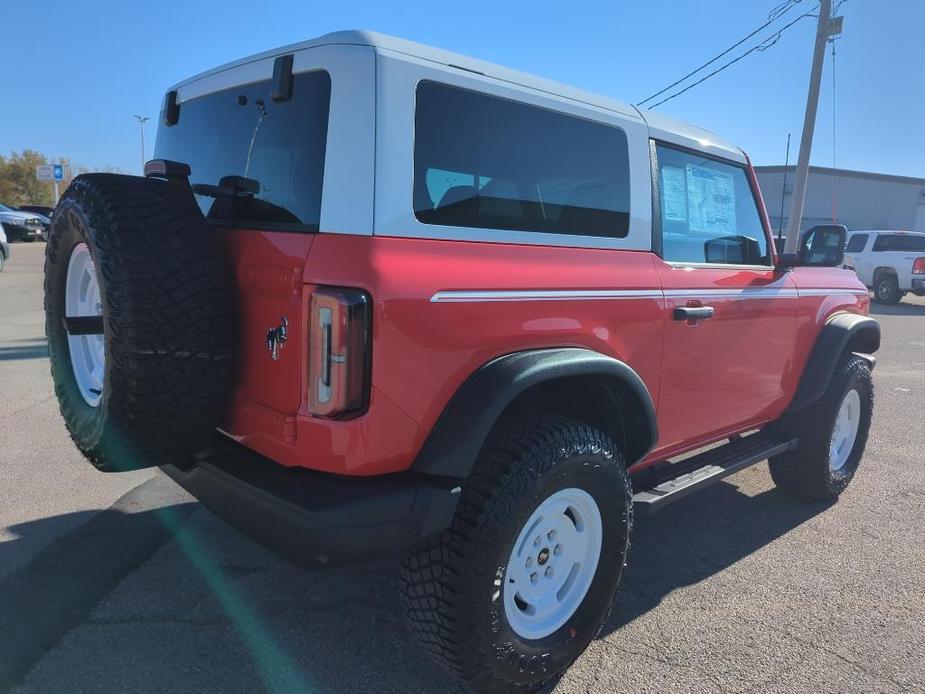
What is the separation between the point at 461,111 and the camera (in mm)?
2221

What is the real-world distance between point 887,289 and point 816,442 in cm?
1662

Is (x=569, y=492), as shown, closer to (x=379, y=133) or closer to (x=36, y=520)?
(x=379, y=133)

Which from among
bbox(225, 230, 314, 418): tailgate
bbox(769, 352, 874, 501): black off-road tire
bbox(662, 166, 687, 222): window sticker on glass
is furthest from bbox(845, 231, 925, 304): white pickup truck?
bbox(225, 230, 314, 418): tailgate

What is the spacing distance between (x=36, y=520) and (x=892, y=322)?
1541 centimetres

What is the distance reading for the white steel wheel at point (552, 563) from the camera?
2365mm

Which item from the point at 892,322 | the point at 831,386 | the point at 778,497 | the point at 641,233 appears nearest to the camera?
the point at 641,233

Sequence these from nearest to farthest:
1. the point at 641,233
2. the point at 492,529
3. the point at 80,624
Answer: the point at 492,529 < the point at 80,624 < the point at 641,233

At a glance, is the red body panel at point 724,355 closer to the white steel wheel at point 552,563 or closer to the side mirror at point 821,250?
the side mirror at point 821,250

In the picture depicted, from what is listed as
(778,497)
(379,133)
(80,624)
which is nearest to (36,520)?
(80,624)

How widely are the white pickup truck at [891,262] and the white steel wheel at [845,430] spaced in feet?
47.2

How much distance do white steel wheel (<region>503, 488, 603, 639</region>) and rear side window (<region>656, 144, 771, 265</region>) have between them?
1209mm

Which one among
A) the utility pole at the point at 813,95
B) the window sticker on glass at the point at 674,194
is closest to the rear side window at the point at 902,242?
the utility pole at the point at 813,95

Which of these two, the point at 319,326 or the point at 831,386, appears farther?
the point at 831,386

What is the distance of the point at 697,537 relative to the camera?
3730 millimetres
